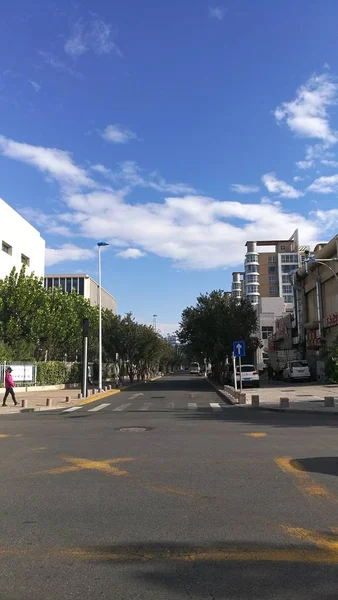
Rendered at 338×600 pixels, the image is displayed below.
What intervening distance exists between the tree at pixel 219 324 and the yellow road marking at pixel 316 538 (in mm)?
36544

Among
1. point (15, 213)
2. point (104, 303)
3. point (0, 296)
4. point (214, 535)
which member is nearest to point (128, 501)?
point (214, 535)

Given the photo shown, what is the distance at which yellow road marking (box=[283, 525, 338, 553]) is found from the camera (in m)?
4.86

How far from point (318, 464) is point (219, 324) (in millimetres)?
33759

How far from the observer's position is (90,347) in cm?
5203

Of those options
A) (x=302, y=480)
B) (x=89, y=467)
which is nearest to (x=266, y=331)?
(x=89, y=467)

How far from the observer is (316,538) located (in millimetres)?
5082

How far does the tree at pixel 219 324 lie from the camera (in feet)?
139

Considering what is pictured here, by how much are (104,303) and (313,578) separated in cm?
10752

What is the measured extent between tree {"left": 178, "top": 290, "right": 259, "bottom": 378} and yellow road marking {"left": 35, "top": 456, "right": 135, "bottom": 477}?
1301 inches

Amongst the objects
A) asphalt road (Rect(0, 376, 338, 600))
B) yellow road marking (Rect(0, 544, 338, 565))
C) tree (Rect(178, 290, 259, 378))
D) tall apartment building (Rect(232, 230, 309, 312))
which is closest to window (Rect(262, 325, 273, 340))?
tall apartment building (Rect(232, 230, 309, 312))

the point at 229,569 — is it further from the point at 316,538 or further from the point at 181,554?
the point at 316,538

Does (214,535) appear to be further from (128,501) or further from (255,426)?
Answer: (255,426)

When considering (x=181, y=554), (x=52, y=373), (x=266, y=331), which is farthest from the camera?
(x=266, y=331)

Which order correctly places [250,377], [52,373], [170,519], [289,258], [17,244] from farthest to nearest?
1. [289,258]
2. [17,244]
3. [52,373]
4. [250,377]
5. [170,519]
